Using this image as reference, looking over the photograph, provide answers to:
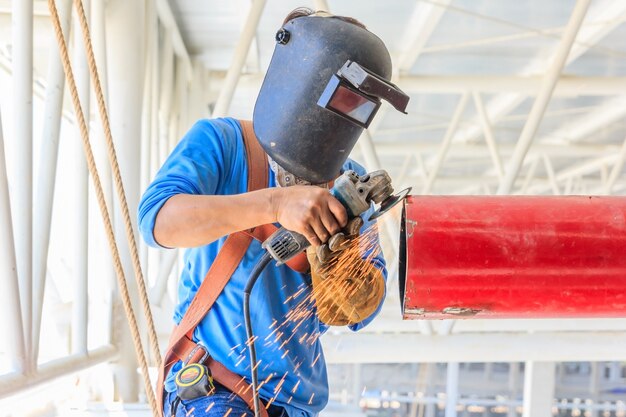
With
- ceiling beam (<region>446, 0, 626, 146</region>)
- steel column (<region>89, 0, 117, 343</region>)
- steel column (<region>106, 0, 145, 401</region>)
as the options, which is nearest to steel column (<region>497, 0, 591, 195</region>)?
ceiling beam (<region>446, 0, 626, 146</region>)

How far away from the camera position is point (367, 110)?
2.07m

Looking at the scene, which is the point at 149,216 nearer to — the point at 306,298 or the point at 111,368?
the point at 306,298

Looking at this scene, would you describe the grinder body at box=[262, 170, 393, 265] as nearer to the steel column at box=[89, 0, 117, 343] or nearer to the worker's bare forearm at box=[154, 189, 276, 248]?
the worker's bare forearm at box=[154, 189, 276, 248]

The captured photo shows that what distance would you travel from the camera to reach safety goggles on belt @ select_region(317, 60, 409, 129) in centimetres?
199

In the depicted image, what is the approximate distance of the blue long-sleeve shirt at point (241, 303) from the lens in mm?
2100

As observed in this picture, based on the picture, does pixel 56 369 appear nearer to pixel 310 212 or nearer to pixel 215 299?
pixel 215 299

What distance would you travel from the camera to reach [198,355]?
2129 millimetres

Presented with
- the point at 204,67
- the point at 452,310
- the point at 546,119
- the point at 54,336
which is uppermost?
the point at 546,119

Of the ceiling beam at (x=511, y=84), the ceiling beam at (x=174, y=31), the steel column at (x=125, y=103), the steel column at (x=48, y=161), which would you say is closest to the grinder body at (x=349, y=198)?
the steel column at (x=48, y=161)

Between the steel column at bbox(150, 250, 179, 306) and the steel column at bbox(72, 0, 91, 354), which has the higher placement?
the steel column at bbox(150, 250, 179, 306)

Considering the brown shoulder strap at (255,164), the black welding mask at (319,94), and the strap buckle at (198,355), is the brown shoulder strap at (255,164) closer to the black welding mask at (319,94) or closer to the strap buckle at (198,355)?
the black welding mask at (319,94)

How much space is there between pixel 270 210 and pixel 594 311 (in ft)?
2.33

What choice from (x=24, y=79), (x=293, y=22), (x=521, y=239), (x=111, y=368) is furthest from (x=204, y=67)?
(x=521, y=239)

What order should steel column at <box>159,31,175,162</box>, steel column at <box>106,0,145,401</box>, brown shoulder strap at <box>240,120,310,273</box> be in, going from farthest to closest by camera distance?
steel column at <box>159,31,175,162</box>, steel column at <box>106,0,145,401</box>, brown shoulder strap at <box>240,120,310,273</box>
